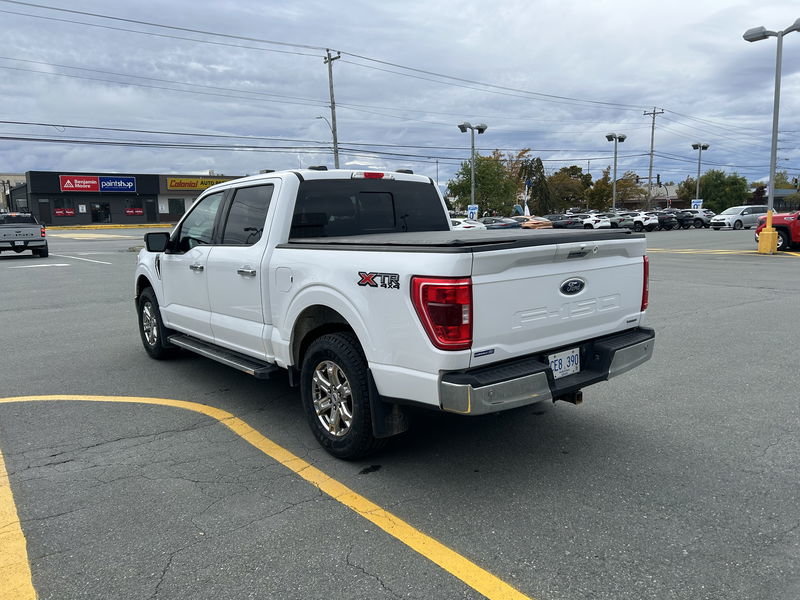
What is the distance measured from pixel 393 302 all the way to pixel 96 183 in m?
68.1

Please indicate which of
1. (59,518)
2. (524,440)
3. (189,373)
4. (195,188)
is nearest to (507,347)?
(524,440)

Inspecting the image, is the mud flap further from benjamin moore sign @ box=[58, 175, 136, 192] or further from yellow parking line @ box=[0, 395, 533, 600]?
benjamin moore sign @ box=[58, 175, 136, 192]

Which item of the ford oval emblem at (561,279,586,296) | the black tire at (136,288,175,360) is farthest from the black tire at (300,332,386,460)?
the black tire at (136,288,175,360)

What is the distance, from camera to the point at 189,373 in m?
6.52

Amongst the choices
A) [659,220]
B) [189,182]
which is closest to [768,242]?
[659,220]

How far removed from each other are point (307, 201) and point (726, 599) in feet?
12.2

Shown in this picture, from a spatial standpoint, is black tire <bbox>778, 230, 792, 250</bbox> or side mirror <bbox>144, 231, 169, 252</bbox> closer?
side mirror <bbox>144, 231, 169, 252</bbox>

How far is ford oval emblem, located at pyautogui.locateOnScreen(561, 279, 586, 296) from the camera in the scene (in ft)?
12.9

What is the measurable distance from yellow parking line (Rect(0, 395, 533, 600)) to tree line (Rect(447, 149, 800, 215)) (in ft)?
205

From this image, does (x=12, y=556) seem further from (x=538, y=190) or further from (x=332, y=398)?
(x=538, y=190)

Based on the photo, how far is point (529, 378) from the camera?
359cm

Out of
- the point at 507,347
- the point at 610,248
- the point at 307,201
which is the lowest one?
the point at 507,347

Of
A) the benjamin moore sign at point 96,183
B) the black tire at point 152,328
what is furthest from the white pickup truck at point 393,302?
the benjamin moore sign at point 96,183

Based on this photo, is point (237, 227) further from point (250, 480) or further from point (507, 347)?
point (507, 347)
